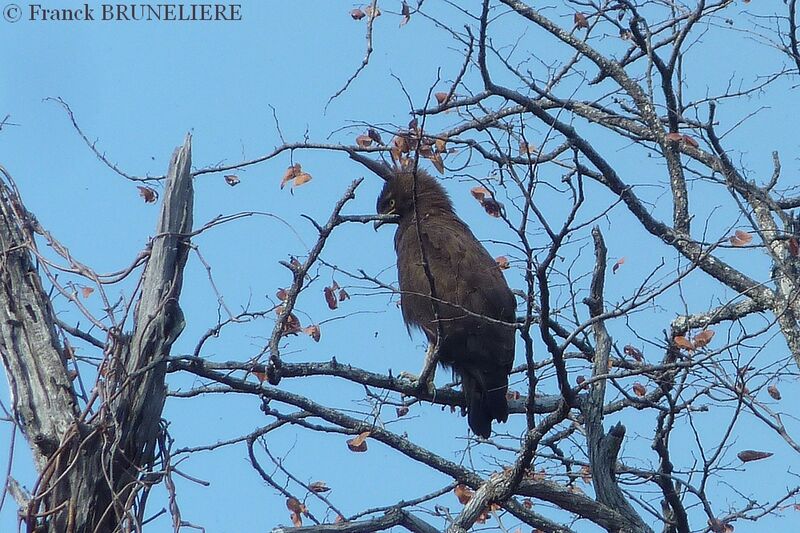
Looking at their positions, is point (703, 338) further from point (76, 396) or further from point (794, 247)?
point (76, 396)

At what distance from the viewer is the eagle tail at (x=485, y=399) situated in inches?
256

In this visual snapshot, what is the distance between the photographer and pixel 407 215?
768cm

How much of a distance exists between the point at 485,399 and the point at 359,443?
1.16 m

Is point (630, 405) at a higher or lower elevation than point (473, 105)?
lower

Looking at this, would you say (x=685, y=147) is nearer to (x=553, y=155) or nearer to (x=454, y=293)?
(x=553, y=155)

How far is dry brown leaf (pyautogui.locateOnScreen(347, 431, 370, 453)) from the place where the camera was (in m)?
5.64

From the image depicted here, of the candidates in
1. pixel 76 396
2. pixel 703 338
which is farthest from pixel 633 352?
pixel 76 396

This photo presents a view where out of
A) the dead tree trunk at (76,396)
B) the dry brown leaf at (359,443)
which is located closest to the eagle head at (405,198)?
the dry brown leaf at (359,443)

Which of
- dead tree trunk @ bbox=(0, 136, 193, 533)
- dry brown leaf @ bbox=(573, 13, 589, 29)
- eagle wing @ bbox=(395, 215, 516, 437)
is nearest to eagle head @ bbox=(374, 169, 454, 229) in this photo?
eagle wing @ bbox=(395, 215, 516, 437)

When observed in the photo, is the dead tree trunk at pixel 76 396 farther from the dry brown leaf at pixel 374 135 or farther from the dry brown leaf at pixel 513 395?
the dry brown leaf at pixel 513 395

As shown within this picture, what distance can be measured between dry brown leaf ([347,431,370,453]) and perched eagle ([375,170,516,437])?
2.94 feet

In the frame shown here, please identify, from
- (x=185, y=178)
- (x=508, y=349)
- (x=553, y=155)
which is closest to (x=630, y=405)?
(x=508, y=349)

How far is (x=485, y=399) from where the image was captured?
6.55m

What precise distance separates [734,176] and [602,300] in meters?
1.99
